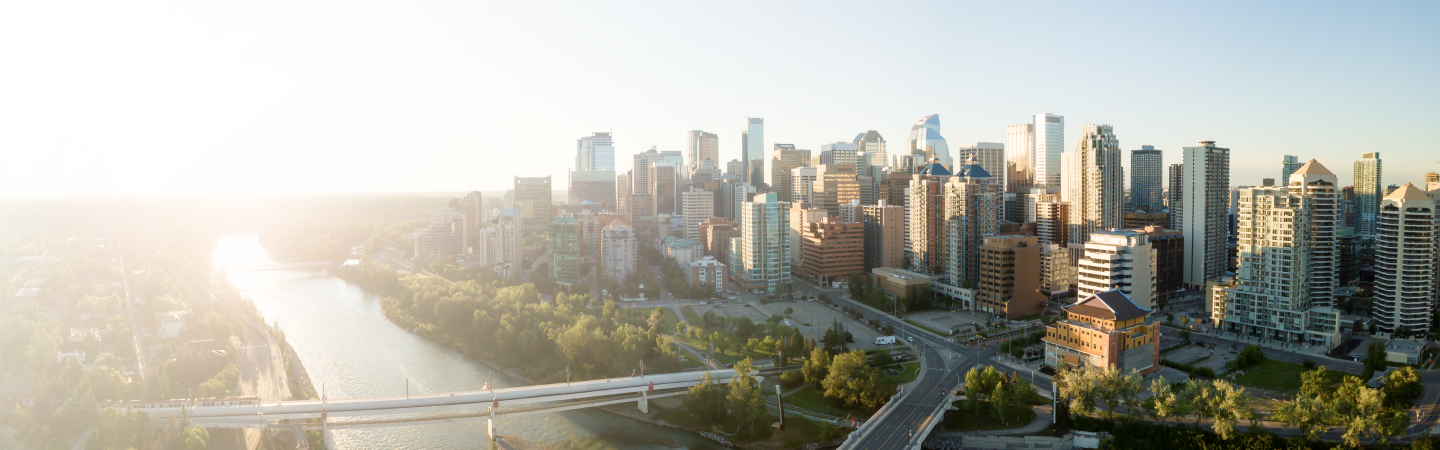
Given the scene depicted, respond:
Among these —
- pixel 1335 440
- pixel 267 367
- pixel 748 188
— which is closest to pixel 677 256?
pixel 748 188

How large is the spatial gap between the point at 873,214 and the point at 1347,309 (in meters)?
11.2

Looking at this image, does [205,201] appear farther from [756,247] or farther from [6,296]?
[756,247]

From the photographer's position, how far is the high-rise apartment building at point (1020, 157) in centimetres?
3562

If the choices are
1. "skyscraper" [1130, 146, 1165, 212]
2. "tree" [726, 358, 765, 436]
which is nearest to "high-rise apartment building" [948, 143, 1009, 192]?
"skyscraper" [1130, 146, 1165, 212]

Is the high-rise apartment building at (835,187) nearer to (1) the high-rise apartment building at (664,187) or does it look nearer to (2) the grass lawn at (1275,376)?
(1) the high-rise apartment building at (664,187)

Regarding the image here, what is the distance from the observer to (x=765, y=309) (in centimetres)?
1756

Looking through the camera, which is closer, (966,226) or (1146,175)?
(966,226)

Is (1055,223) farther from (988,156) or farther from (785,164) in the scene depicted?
(785,164)

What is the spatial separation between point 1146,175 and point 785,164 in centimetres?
1635

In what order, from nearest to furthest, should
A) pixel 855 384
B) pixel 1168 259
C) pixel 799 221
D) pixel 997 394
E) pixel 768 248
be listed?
pixel 997 394 < pixel 855 384 < pixel 1168 259 < pixel 768 248 < pixel 799 221

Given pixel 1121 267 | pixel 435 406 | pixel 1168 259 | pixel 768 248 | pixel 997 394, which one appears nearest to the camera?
pixel 997 394

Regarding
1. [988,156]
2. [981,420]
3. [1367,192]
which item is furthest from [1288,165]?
[981,420]

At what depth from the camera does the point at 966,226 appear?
18.7 meters

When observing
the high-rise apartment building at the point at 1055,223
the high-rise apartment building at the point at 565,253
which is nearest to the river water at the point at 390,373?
the high-rise apartment building at the point at 565,253
